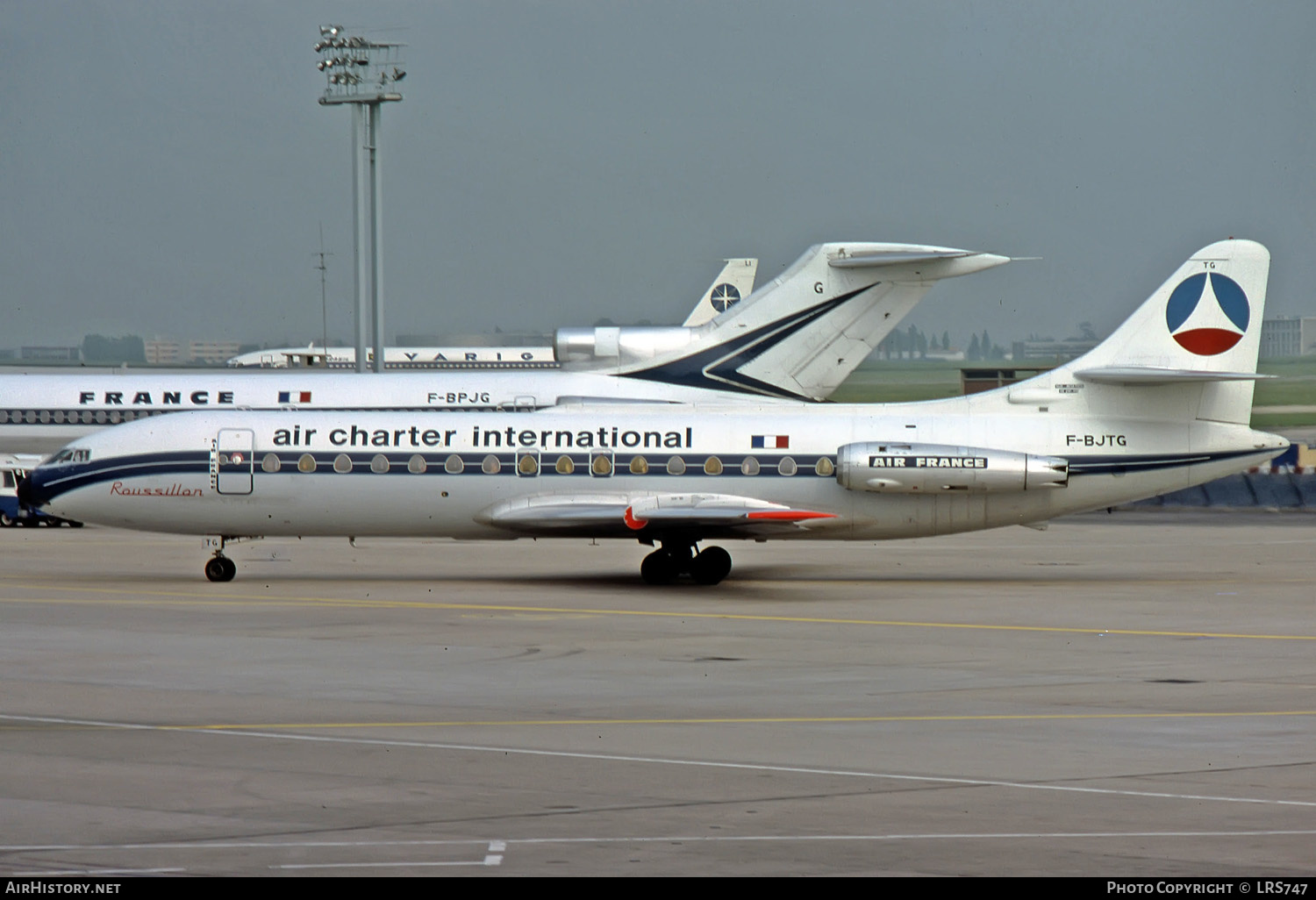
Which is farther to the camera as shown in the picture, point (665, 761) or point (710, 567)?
point (710, 567)

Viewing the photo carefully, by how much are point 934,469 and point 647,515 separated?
510 centimetres

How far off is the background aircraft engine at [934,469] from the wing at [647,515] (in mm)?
983

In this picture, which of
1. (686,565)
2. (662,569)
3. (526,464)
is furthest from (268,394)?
(686,565)

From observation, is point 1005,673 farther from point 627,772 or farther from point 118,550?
point 118,550

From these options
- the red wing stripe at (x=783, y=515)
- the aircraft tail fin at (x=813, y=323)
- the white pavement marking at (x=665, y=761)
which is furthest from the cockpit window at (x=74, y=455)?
the white pavement marking at (x=665, y=761)

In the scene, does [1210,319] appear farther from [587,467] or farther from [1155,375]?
[587,467]

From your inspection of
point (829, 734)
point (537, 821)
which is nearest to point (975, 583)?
point (829, 734)

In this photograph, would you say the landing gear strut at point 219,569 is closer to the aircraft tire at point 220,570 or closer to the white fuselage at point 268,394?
the aircraft tire at point 220,570

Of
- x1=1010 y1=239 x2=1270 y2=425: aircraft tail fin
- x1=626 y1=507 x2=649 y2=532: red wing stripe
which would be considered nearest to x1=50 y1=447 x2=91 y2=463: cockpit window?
x1=626 y1=507 x2=649 y2=532: red wing stripe

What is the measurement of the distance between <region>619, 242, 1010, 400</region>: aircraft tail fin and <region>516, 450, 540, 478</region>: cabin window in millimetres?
11861

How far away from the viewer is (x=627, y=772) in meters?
12.1

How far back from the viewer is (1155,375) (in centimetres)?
2866

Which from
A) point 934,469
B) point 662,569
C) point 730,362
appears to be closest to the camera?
point 934,469
